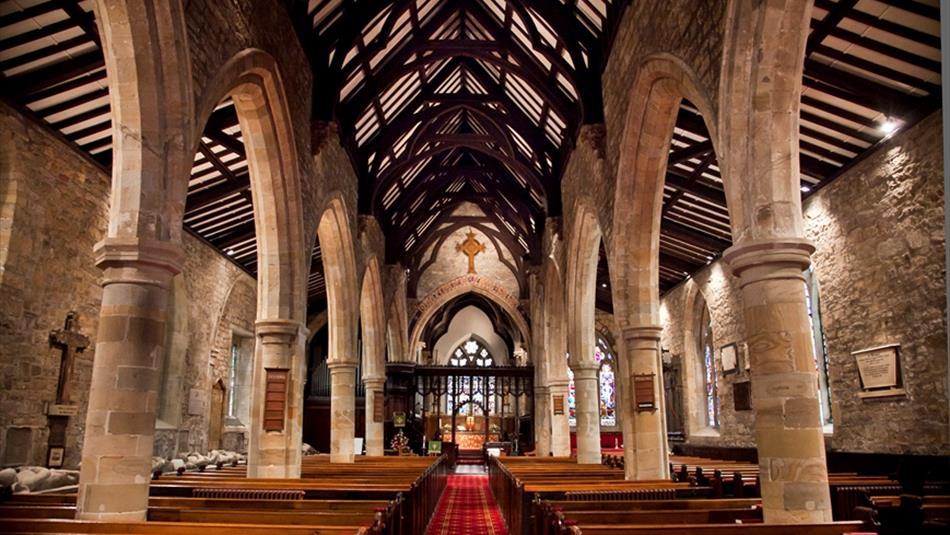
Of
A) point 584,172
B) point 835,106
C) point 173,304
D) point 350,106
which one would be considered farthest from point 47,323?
point 835,106

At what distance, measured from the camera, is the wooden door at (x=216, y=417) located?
15484 millimetres

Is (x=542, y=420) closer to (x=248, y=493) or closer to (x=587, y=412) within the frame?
(x=587, y=412)

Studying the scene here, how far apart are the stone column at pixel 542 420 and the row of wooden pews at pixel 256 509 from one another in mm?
10413

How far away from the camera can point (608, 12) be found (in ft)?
32.3

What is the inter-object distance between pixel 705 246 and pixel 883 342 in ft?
18.7

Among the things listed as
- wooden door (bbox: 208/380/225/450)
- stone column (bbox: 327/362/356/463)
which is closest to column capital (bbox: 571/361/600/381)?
stone column (bbox: 327/362/356/463)

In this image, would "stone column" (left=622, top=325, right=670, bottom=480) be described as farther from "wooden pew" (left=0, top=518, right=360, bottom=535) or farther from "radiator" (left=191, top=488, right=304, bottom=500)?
"wooden pew" (left=0, top=518, right=360, bottom=535)

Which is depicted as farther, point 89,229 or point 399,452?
point 399,452

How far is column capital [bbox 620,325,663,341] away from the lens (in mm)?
8883

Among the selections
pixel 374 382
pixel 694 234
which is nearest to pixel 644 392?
pixel 694 234

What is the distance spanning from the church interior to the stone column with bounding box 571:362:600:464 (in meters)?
0.08

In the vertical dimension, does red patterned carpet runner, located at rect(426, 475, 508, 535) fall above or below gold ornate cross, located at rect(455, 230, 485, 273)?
below

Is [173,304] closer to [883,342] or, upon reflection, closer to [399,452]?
[399,452]

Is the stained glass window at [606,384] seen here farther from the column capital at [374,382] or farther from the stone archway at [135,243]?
the stone archway at [135,243]
